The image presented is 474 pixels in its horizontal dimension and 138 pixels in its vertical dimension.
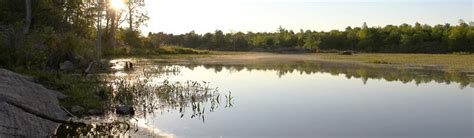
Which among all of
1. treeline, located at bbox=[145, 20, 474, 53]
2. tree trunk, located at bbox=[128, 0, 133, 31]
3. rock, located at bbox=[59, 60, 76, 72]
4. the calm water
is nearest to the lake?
the calm water

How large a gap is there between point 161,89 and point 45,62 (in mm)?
8108

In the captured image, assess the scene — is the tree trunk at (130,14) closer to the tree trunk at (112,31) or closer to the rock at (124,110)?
the tree trunk at (112,31)

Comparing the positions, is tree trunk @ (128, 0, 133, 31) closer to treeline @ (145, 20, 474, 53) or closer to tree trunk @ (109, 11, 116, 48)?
tree trunk @ (109, 11, 116, 48)

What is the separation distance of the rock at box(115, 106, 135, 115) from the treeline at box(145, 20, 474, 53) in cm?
7179

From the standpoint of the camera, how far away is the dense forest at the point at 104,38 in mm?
25906

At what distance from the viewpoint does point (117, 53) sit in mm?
54156

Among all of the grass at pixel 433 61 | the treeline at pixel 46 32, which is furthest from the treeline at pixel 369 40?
the treeline at pixel 46 32

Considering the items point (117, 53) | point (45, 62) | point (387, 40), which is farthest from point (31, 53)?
point (387, 40)

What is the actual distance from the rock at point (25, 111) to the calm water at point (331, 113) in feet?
9.04

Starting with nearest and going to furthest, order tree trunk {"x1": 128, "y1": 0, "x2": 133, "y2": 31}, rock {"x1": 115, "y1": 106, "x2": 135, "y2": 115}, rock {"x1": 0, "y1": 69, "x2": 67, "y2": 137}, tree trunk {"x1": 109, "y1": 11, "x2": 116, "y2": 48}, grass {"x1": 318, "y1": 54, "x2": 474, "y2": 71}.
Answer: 1. rock {"x1": 0, "y1": 69, "x2": 67, "y2": 137}
2. rock {"x1": 115, "y1": 106, "x2": 135, "y2": 115}
3. grass {"x1": 318, "y1": 54, "x2": 474, "y2": 71}
4. tree trunk {"x1": 109, "y1": 11, "x2": 116, "y2": 48}
5. tree trunk {"x1": 128, "y1": 0, "x2": 133, "y2": 31}

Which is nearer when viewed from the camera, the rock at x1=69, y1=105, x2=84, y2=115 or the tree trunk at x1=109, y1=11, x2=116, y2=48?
the rock at x1=69, y1=105, x2=84, y2=115

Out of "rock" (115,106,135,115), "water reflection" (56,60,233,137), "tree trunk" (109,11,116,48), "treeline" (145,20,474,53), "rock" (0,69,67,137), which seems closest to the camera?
"rock" (0,69,67,137)

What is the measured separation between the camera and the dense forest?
2591 cm

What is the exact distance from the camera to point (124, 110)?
615 inches
